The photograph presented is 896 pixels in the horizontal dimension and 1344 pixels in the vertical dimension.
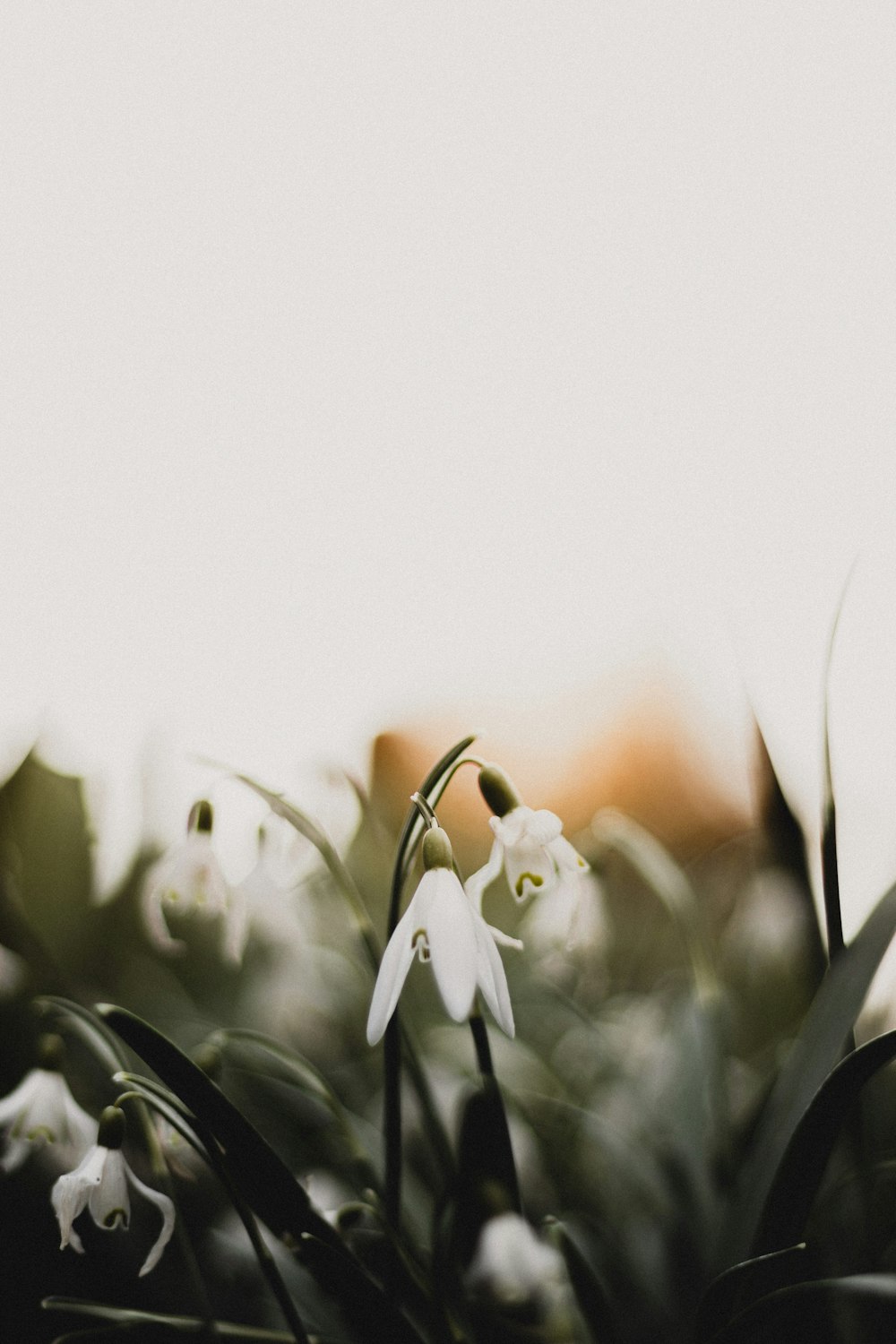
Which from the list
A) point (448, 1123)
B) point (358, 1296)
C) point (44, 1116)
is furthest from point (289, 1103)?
point (358, 1296)

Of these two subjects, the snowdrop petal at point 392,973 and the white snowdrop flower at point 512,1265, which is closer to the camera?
the snowdrop petal at point 392,973

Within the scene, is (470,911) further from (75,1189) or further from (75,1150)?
(75,1150)

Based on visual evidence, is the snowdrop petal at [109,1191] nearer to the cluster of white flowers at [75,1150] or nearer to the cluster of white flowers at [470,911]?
the cluster of white flowers at [75,1150]

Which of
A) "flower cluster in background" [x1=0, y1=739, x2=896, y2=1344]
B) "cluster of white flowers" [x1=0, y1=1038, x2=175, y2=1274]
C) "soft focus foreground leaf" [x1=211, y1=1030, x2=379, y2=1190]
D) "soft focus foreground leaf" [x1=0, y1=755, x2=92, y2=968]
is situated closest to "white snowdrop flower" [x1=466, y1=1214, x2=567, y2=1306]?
"flower cluster in background" [x1=0, y1=739, x2=896, y2=1344]

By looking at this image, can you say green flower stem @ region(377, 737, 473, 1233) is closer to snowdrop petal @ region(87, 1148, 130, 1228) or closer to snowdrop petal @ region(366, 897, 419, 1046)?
snowdrop petal @ region(366, 897, 419, 1046)

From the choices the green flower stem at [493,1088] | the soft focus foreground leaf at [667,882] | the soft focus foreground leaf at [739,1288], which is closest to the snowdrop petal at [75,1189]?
the green flower stem at [493,1088]

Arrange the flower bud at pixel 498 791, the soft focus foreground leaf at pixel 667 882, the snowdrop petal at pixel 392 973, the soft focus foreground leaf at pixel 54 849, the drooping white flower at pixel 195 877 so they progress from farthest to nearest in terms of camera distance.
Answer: the soft focus foreground leaf at pixel 54 849
the soft focus foreground leaf at pixel 667 882
the drooping white flower at pixel 195 877
the flower bud at pixel 498 791
the snowdrop petal at pixel 392 973
